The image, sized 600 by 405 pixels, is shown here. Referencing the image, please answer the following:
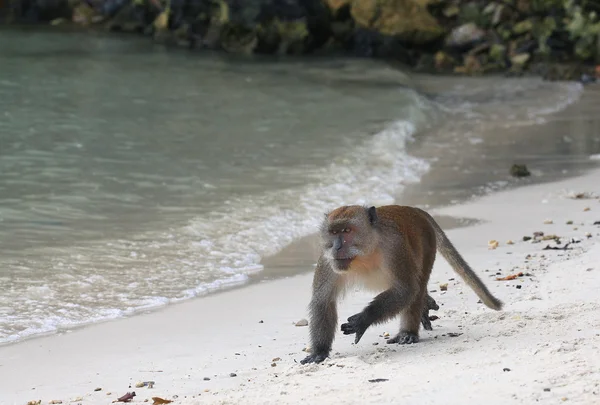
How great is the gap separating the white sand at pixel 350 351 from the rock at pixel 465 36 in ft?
58.5

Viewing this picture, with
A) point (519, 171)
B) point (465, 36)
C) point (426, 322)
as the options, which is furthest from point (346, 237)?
point (465, 36)

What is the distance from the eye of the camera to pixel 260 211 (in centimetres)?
1079

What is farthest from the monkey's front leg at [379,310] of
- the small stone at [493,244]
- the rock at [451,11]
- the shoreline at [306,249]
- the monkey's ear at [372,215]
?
the rock at [451,11]

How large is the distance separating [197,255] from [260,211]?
1663mm

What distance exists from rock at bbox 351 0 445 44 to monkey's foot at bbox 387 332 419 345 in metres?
21.0

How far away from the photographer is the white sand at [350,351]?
4.82 meters

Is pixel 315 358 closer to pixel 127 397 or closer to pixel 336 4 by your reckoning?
pixel 127 397

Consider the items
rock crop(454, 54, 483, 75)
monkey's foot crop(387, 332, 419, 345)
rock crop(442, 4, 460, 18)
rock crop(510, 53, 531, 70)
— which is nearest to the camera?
monkey's foot crop(387, 332, 419, 345)

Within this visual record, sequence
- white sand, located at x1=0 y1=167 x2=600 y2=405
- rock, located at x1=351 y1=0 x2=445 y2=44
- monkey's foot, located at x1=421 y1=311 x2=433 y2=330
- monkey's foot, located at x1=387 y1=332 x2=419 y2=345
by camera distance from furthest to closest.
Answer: rock, located at x1=351 y1=0 x2=445 y2=44 < monkey's foot, located at x1=421 y1=311 x2=433 y2=330 < monkey's foot, located at x1=387 y1=332 x2=419 y2=345 < white sand, located at x1=0 y1=167 x2=600 y2=405

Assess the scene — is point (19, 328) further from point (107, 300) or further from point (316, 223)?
point (316, 223)

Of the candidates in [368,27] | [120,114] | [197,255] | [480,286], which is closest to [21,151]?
[120,114]

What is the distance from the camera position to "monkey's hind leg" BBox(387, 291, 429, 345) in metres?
6.05

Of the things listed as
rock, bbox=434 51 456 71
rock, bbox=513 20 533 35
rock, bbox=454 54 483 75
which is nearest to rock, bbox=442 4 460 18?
rock, bbox=513 20 533 35

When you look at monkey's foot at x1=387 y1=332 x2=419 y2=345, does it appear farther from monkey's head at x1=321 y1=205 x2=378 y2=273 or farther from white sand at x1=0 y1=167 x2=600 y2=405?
monkey's head at x1=321 y1=205 x2=378 y2=273
